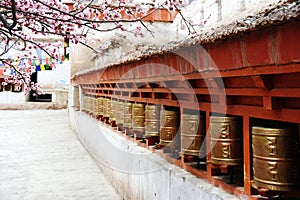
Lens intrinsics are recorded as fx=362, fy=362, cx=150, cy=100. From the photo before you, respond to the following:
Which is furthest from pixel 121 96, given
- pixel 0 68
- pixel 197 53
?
pixel 0 68

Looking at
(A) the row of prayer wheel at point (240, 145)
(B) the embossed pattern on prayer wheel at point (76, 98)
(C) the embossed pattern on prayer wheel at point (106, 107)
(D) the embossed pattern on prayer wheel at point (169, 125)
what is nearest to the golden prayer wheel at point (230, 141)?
(A) the row of prayer wheel at point (240, 145)

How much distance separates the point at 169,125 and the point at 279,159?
2.06 metres

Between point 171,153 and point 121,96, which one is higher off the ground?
point 121,96

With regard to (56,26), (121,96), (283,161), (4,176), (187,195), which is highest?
(56,26)

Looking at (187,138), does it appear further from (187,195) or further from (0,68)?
(0,68)

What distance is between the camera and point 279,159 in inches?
100

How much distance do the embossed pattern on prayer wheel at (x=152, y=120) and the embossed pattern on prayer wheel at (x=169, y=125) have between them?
0.53 metres

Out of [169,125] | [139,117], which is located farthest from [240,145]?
[139,117]

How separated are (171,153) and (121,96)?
8.40 ft

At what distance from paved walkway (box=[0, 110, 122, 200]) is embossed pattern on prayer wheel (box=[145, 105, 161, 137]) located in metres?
1.83

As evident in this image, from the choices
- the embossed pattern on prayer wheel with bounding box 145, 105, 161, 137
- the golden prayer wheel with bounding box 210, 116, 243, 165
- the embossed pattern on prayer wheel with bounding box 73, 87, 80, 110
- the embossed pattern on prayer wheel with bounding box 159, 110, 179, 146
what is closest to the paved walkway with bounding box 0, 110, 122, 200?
the embossed pattern on prayer wheel with bounding box 73, 87, 80, 110

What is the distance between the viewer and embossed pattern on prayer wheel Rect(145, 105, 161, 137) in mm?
5098

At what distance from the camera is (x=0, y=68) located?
29.1 metres

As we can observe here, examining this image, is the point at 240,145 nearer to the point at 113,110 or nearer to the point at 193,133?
the point at 193,133
